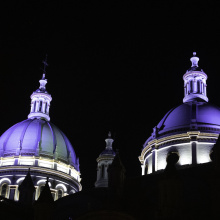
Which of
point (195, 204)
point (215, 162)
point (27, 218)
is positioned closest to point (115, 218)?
point (195, 204)

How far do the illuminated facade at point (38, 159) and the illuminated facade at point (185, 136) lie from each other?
1018cm

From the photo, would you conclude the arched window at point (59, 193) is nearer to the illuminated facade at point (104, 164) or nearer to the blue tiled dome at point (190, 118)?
the illuminated facade at point (104, 164)

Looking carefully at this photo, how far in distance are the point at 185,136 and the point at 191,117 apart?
7.42ft

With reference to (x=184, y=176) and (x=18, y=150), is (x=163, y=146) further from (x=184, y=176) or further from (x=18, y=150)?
(x=18, y=150)

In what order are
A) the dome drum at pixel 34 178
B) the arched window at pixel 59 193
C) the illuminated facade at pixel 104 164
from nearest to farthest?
1. the dome drum at pixel 34 178
2. the arched window at pixel 59 193
3. the illuminated facade at pixel 104 164

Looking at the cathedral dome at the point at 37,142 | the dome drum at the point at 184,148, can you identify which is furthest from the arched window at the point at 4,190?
the dome drum at the point at 184,148

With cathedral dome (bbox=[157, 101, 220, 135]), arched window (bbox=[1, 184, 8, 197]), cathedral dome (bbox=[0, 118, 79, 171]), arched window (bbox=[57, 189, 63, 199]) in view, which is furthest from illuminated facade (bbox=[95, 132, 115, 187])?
arched window (bbox=[1, 184, 8, 197])

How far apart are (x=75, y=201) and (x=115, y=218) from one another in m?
9.26

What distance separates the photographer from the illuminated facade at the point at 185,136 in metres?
53.1

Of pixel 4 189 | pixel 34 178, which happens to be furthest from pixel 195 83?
pixel 4 189

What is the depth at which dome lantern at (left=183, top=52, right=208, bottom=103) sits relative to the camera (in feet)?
198

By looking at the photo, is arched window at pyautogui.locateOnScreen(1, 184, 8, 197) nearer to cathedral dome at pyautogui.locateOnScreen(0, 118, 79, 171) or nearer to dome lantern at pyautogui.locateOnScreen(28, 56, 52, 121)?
cathedral dome at pyautogui.locateOnScreen(0, 118, 79, 171)

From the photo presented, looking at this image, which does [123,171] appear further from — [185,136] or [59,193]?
[59,193]

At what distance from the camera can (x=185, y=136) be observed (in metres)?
53.8
